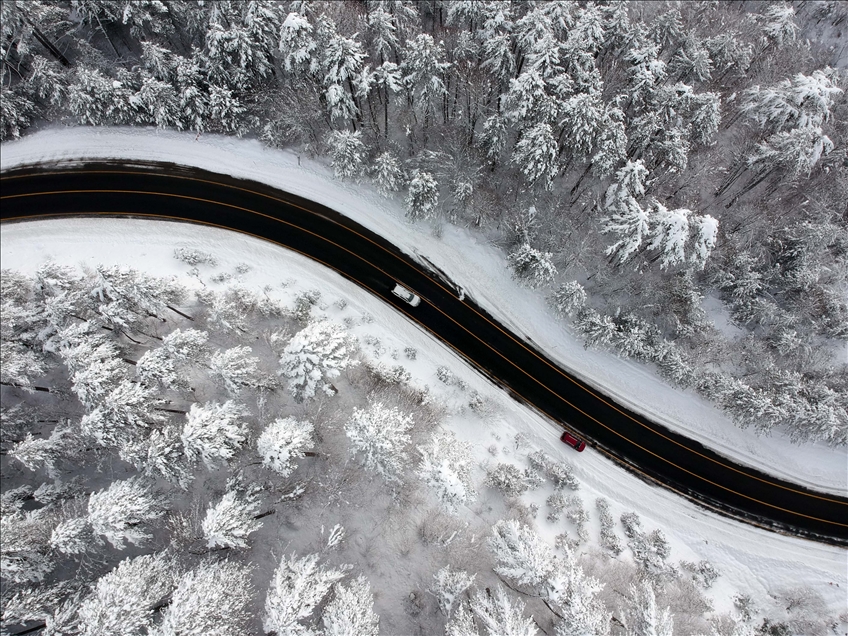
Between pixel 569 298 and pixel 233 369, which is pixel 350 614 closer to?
pixel 233 369

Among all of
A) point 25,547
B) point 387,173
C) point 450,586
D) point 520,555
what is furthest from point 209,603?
point 387,173

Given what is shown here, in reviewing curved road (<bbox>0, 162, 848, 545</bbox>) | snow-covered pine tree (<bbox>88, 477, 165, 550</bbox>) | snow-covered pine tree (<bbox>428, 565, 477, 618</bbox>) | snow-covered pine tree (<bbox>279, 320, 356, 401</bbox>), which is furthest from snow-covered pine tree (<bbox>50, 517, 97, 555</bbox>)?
curved road (<bbox>0, 162, 848, 545</bbox>)

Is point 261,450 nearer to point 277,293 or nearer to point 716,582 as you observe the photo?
point 277,293

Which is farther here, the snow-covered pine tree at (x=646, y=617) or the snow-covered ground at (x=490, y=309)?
→ the snow-covered ground at (x=490, y=309)

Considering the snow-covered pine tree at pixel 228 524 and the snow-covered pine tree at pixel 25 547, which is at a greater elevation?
the snow-covered pine tree at pixel 228 524

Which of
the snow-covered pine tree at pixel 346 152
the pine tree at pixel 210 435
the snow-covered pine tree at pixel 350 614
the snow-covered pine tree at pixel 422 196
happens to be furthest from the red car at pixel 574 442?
the snow-covered pine tree at pixel 346 152

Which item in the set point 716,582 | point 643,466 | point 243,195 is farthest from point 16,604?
point 716,582

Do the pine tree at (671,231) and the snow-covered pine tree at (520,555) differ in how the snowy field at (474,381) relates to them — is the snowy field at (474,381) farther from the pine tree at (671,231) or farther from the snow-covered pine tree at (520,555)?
the pine tree at (671,231)
